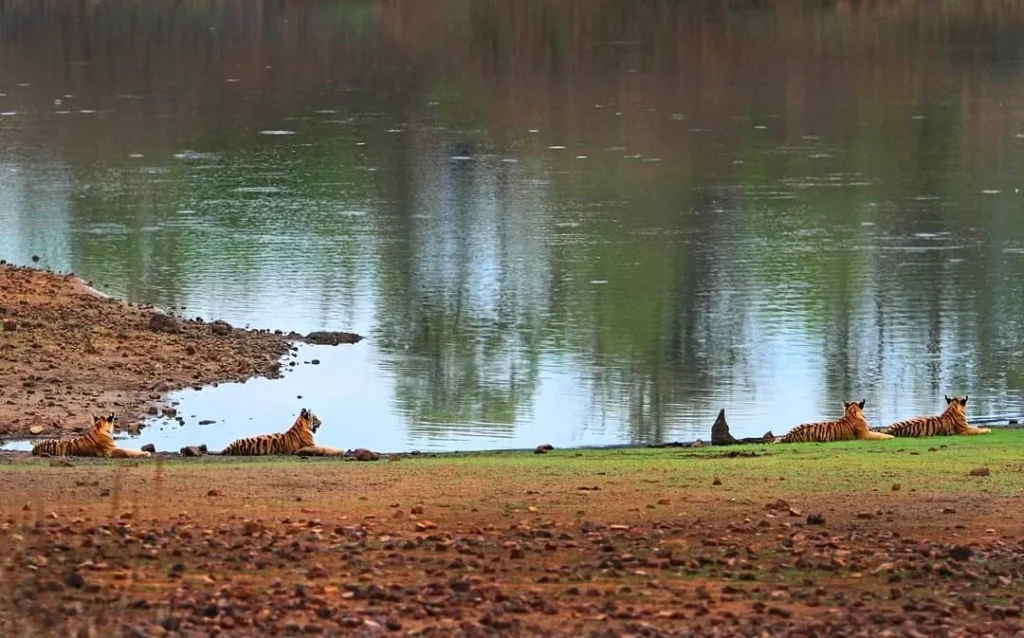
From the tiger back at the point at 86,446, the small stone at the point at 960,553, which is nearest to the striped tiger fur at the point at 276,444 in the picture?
the tiger back at the point at 86,446

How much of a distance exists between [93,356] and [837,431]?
8.92 meters

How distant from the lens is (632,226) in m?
33.4

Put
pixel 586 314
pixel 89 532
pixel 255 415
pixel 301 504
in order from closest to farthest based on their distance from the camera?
1. pixel 89 532
2. pixel 301 504
3. pixel 255 415
4. pixel 586 314

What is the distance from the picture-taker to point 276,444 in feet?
52.9

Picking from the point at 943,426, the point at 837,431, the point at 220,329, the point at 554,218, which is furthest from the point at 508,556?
the point at 554,218

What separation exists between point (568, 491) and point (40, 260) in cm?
1968

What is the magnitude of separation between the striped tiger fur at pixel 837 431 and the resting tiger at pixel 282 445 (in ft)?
12.8

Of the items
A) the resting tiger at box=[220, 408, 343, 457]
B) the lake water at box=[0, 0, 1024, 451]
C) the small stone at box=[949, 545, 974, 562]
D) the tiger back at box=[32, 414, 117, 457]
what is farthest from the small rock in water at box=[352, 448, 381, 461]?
the small stone at box=[949, 545, 974, 562]

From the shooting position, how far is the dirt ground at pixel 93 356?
19.3 m

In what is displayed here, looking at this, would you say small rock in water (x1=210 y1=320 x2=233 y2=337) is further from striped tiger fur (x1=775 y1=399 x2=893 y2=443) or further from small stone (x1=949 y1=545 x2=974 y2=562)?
small stone (x1=949 y1=545 x2=974 y2=562)

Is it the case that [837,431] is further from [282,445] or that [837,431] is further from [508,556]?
[508,556]

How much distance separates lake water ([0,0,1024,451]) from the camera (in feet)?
71.4

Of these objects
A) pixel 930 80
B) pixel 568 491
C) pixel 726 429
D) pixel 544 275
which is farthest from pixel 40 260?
pixel 930 80

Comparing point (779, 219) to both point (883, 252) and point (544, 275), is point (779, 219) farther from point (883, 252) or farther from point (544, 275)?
point (544, 275)
